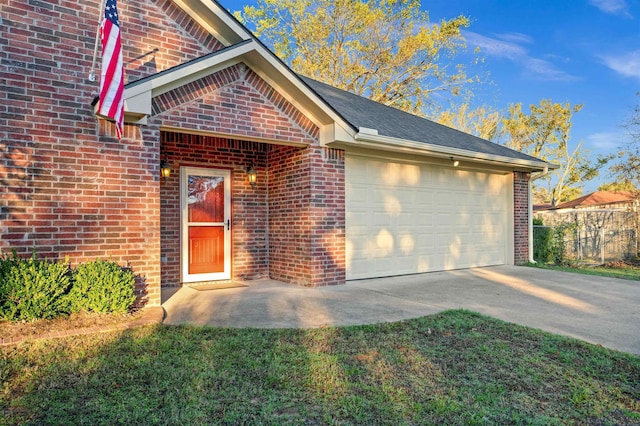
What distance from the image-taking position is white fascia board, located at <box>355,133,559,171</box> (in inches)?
305

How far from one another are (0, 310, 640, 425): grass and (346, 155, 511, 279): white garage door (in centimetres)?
380

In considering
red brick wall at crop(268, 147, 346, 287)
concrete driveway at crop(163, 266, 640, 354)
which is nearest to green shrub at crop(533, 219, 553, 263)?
concrete driveway at crop(163, 266, 640, 354)

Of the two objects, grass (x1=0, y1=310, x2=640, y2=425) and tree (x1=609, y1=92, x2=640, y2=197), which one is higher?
tree (x1=609, y1=92, x2=640, y2=197)

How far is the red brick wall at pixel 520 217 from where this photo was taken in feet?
36.7

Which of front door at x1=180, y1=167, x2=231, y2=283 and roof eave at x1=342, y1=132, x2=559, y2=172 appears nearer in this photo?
roof eave at x1=342, y1=132, x2=559, y2=172

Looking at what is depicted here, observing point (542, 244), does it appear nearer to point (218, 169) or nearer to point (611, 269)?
point (611, 269)

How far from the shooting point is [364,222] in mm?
8469

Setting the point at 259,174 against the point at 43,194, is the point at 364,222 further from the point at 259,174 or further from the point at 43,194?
the point at 43,194

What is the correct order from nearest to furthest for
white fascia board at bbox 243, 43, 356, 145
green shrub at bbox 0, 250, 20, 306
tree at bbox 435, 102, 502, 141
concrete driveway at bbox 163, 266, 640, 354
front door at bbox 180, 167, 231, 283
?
green shrub at bbox 0, 250, 20, 306 < concrete driveway at bbox 163, 266, 640, 354 < white fascia board at bbox 243, 43, 356, 145 < front door at bbox 180, 167, 231, 283 < tree at bbox 435, 102, 502, 141

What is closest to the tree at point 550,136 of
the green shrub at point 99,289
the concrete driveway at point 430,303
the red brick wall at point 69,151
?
the concrete driveway at point 430,303

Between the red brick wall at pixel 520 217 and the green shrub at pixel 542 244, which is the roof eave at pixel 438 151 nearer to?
the red brick wall at pixel 520 217

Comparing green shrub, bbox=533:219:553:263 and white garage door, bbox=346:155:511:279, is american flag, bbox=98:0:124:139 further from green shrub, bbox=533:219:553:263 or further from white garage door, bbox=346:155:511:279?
green shrub, bbox=533:219:553:263

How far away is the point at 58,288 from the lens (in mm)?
4840

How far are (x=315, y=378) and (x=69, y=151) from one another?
418 centimetres
